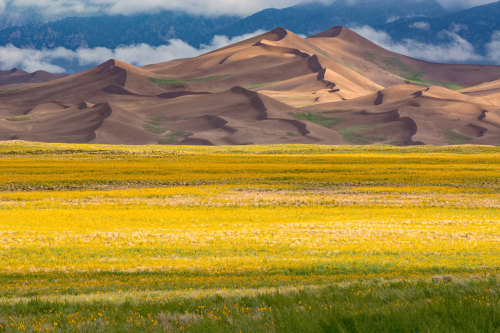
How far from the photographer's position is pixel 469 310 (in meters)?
9.83

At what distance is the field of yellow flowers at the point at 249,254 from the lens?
10.0 metres

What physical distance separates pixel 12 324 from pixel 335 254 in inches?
522

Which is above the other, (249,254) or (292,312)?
(292,312)

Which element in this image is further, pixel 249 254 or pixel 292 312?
pixel 249 254

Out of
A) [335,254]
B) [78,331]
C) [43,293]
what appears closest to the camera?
[78,331]

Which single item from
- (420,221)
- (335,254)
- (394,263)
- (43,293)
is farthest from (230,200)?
(43,293)

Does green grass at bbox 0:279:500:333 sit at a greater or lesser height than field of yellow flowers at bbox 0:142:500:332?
greater

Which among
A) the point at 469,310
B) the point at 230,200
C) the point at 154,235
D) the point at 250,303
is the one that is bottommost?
the point at 230,200

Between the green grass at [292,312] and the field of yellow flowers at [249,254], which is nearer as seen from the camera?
the green grass at [292,312]

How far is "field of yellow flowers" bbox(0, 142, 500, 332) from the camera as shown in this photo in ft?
32.9

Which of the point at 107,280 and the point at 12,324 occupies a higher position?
the point at 12,324

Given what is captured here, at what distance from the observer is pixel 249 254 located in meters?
21.3

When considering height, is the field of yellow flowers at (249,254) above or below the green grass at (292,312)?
below

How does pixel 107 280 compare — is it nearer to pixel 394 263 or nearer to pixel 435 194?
pixel 394 263
